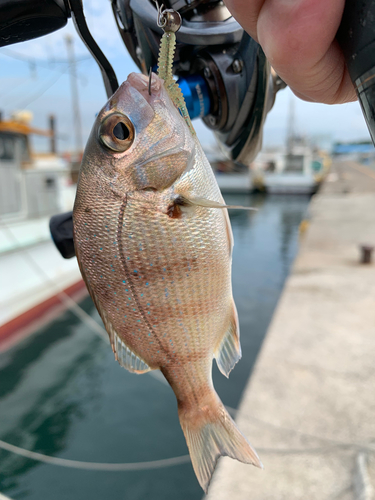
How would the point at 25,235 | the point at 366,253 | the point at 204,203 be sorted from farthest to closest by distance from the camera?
the point at 25,235, the point at 366,253, the point at 204,203

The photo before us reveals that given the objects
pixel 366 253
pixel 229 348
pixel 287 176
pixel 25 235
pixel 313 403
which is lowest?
pixel 313 403

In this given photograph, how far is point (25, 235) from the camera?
8836 mm

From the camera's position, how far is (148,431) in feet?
17.5

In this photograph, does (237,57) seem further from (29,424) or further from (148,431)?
(29,424)

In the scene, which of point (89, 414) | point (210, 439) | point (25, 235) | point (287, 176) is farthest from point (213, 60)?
point (287, 176)

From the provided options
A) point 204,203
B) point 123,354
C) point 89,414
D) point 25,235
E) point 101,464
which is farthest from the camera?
point 25,235

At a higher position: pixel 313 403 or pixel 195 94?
pixel 195 94

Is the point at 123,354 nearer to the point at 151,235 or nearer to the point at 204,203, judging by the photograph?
the point at 151,235

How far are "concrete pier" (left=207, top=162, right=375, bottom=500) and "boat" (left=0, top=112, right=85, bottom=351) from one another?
233 inches

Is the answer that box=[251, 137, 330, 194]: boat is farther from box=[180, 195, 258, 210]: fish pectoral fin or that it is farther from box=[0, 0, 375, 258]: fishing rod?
box=[180, 195, 258, 210]: fish pectoral fin

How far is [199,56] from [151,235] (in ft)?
2.88

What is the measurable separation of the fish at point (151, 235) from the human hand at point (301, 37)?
305 mm

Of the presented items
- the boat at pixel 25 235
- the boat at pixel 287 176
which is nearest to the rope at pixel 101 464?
the boat at pixel 25 235

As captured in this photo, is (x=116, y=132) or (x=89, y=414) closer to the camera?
(x=116, y=132)
